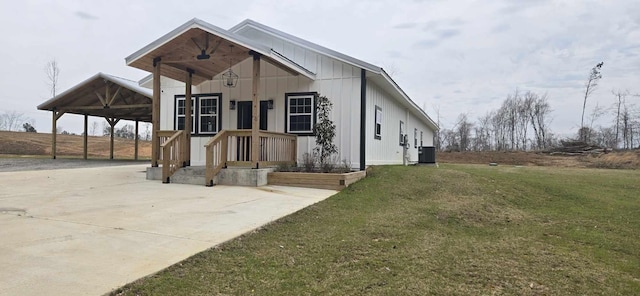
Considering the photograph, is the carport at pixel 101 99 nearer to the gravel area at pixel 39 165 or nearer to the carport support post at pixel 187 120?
the gravel area at pixel 39 165

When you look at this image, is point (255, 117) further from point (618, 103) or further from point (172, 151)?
point (618, 103)

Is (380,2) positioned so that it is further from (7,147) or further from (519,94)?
(519,94)

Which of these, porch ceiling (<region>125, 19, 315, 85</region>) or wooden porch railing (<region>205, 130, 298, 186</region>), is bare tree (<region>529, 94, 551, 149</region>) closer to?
wooden porch railing (<region>205, 130, 298, 186</region>)

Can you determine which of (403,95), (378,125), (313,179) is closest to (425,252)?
(313,179)

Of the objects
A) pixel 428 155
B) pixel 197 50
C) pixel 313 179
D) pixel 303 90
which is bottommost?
pixel 313 179

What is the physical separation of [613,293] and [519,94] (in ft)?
128

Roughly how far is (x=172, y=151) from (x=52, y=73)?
103 feet

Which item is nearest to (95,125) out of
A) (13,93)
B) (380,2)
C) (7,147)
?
(13,93)

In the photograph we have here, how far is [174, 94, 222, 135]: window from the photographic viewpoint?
1147cm

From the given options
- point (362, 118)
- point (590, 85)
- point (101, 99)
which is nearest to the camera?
point (362, 118)

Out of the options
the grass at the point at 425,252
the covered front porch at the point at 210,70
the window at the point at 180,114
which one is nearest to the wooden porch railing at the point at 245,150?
the covered front porch at the point at 210,70

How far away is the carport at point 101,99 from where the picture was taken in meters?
16.4

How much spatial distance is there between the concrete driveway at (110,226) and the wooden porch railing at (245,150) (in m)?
0.72

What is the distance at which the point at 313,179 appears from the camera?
28.8 ft
